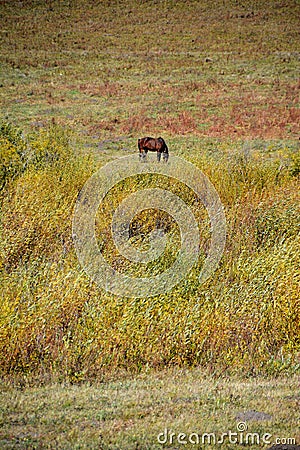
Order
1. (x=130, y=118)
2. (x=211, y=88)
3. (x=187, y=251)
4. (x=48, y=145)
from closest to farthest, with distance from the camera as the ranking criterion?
1. (x=187, y=251)
2. (x=48, y=145)
3. (x=130, y=118)
4. (x=211, y=88)

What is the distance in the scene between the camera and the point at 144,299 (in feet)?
26.8

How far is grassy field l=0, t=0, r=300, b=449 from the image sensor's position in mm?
5445

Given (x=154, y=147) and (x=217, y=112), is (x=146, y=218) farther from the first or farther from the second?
(x=217, y=112)

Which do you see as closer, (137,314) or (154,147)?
(137,314)

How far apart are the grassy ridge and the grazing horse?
1170mm

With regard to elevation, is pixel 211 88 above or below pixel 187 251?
above

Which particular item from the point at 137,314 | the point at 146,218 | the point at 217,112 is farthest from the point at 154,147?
the point at 217,112

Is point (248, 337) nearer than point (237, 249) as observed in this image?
Yes

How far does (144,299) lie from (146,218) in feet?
15.5

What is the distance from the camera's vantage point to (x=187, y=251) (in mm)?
10414

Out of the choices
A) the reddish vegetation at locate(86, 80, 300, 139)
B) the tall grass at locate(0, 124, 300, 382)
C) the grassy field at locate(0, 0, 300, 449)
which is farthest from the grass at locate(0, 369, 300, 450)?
the reddish vegetation at locate(86, 80, 300, 139)

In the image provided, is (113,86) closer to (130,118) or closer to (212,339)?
(130,118)

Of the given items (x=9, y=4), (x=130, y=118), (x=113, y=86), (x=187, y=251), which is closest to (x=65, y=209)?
(x=187, y=251)

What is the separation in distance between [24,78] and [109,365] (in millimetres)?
28579
